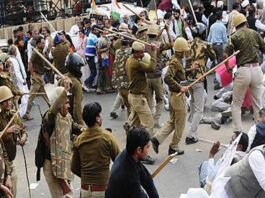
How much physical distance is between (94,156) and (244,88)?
444 centimetres

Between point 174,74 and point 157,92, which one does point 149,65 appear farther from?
point 157,92

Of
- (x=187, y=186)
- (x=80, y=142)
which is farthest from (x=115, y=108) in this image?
(x=80, y=142)

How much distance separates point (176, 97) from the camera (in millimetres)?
9484

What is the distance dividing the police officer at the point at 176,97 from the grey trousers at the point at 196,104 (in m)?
0.54

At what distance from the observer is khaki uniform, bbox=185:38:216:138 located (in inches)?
393

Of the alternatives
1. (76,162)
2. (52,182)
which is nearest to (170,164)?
(52,182)

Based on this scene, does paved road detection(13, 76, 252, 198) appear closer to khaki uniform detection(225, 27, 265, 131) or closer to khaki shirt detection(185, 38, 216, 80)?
khaki uniform detection(225, 27, 265, 131)

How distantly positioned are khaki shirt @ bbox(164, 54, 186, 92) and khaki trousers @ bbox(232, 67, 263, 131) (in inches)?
44.3

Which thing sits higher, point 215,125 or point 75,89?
point 75,89

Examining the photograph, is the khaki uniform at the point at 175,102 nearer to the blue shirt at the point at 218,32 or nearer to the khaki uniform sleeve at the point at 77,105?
the khaki uniform sleeve at the point at 77,105

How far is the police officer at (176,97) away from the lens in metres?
9.34

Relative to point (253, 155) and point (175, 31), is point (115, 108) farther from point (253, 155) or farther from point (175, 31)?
point (253, 155)

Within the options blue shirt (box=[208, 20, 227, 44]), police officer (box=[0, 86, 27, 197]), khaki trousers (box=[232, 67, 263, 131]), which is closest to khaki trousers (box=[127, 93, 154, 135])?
khaki trousers (box=[232, 67, 263, 131])

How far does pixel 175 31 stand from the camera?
603 inches
